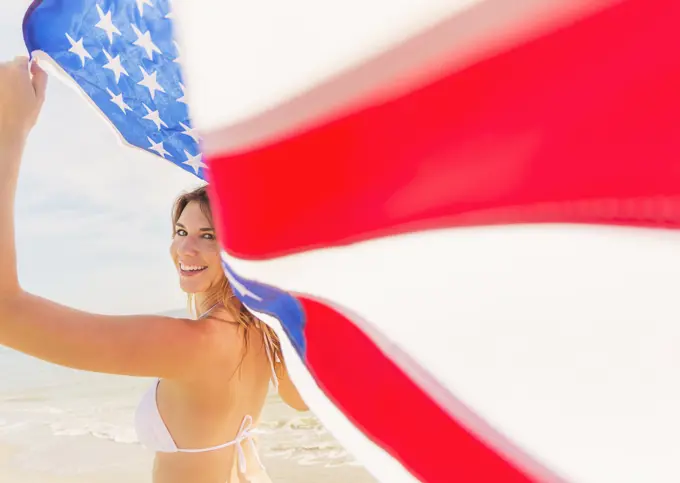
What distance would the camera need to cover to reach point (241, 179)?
2.52 feet

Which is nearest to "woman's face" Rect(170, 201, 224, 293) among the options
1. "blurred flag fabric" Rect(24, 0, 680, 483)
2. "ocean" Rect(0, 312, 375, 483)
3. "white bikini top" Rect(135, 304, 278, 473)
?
"white bikini top" Rect(135, 304, 278, 473)

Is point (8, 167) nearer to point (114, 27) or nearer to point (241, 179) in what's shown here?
point (114, 27)

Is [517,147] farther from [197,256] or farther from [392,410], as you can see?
[197,256]

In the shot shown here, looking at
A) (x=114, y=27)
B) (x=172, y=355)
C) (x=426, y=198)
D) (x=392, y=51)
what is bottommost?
(x=172, y=355)

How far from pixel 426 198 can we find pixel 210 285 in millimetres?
1653

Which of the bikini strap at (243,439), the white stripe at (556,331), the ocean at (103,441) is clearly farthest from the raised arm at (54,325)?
the ocean at (103,441)

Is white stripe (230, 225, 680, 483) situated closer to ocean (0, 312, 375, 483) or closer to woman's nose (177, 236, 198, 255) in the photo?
A: woman's nose (177, 236, 198, 255)

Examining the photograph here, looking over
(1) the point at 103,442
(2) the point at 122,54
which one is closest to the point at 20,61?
(2) the point at 122,54

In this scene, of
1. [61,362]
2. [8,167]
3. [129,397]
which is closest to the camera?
[8,167]

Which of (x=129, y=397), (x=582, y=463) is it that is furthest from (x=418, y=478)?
(x=129, y=397)

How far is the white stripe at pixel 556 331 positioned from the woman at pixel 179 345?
93cm

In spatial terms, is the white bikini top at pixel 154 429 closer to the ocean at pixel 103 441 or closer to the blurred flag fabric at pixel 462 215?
the blurred flag fabric at pixel 462 215

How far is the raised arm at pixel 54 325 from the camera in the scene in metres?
1.25

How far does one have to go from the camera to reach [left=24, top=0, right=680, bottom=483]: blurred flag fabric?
46 centimetres
